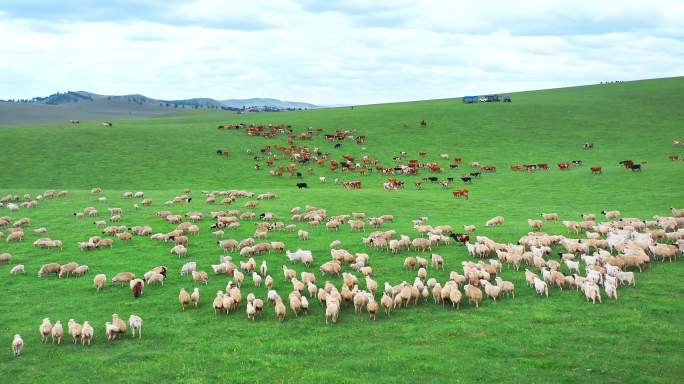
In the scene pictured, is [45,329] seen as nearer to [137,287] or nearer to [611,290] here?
[137,287]

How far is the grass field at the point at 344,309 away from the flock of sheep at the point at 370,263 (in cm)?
50

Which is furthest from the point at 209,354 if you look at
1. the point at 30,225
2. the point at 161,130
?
the point at 161,130

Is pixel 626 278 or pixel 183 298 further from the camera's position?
pixel 626 278

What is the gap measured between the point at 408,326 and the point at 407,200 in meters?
25.1

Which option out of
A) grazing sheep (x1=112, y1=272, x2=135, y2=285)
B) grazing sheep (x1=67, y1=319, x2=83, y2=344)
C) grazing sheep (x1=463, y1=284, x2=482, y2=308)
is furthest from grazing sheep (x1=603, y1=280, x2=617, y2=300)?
grazing sheep (x1=112, y1=272, x2=135, y2=285)

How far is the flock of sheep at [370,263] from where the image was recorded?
18484 millimetres

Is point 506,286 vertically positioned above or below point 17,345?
above

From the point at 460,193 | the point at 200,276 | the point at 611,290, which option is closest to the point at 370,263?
the point at 200,276

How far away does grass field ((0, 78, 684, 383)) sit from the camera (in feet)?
46.1

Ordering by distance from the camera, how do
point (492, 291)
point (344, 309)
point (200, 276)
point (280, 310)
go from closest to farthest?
point (280, 310) → point (344, 309) → point (492, 291) → point (200, 276)

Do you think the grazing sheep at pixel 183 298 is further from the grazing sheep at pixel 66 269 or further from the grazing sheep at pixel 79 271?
the grazing sheep at pixel 66 269

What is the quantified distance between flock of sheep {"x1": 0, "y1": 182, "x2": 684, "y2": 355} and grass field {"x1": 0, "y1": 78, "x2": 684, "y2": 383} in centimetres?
50

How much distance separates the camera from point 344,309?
18812 mm

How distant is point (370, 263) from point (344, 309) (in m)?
5.45
